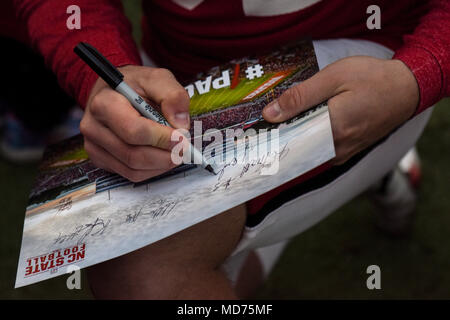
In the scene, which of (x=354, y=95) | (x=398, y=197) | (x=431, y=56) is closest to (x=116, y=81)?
(x=354, y=95)

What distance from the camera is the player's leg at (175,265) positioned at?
0.61 metres

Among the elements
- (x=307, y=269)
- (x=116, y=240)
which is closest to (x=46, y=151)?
Answer: (x=116, y=240)

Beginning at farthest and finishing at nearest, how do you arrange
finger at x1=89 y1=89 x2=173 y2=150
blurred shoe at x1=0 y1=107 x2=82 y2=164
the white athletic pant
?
blurred shoe at x1=0 y1=107 x2=82 y2=164 < the white athletic pant < finger at x1=89 y1=89 x2=173 y2=150

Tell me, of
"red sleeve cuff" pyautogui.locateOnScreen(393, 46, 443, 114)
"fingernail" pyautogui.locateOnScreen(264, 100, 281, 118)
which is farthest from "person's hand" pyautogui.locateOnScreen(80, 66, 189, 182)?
"red sleeve cuff" pyautogui.locateOnScreen(393, 46, 443, 114)

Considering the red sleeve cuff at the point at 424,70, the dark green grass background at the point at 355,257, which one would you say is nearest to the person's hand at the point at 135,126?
the red sleeve cuff at the point at 424,70

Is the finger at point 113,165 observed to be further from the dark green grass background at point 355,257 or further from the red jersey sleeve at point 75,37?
the dark green grass background at point 355,257

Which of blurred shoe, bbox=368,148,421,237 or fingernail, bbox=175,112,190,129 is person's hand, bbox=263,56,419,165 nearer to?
fingernail, bbox=175,112,190,129

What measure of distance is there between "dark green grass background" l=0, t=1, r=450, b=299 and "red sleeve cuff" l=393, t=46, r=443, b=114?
2.10 feet

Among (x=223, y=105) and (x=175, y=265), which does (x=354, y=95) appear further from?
(x=175, y=265)

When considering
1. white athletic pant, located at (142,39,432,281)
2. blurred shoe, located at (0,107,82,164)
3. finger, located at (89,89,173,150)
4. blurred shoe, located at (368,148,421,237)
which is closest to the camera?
finger, located at (89,89,173,150)

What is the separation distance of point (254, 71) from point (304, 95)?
106 mm

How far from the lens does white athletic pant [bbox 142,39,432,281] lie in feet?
2.16

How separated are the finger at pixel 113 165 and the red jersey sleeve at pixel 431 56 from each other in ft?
1.16

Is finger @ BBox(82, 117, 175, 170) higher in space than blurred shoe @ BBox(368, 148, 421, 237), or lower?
lower
